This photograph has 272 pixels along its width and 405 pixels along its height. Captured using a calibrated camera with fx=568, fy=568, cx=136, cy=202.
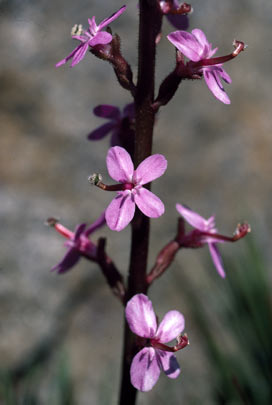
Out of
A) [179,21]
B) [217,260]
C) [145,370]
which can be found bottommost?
[145,370]

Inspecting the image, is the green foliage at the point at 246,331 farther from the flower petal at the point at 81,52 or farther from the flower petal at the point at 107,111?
the flower petal at the point at 81,52

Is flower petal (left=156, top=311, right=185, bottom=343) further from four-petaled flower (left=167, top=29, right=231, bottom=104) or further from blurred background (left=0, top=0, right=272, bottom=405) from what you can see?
blurred background (left=0, top=0, right=272, bottom=405)

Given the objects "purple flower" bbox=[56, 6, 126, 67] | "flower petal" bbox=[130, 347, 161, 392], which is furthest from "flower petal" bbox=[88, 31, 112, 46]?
"flower petal" bbox=[130, 347, 161, 392]

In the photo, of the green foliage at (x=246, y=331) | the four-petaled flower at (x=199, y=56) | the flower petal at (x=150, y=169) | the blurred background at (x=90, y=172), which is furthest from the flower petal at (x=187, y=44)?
the blurred background at (x=90, y=172)

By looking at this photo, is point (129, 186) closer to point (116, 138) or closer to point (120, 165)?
point (120, 165)

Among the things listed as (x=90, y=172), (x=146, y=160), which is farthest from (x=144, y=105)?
(x=90, y=172)
